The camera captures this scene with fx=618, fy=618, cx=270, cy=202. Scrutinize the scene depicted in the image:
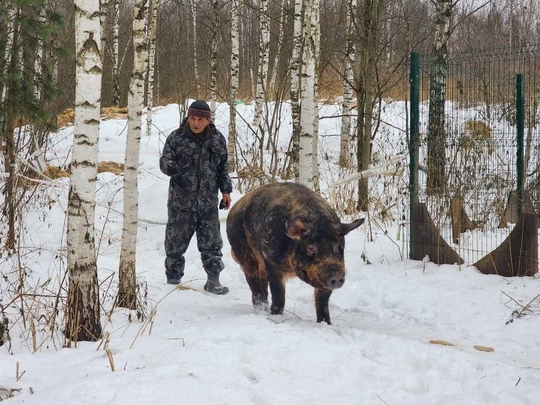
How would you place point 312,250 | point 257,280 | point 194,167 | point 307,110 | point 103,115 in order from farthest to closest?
point 103,115 → point 307,110 → point 194,167 → point 257,280 → point 312,250

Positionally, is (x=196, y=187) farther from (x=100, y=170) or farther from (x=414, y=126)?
(x=100, y=170)

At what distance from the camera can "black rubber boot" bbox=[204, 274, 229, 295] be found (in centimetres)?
680

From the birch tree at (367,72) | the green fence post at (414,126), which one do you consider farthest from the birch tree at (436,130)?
the birch tree at (367,72)

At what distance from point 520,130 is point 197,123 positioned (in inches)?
144

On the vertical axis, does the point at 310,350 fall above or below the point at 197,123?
below

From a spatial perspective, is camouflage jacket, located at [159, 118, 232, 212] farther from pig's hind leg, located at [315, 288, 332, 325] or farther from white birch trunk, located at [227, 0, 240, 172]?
white birch trunk, located at [227, 0, 240, 172]

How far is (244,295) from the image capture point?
6.84 meters

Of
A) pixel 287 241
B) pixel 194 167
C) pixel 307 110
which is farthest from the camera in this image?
pixel 307 110

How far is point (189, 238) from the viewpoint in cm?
693

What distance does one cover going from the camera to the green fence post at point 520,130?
7.06m

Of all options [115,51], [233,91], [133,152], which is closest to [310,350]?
[133,152]

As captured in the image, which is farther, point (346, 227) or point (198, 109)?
point (198, 109)

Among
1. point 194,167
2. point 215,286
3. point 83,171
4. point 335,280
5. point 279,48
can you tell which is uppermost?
point 279,48

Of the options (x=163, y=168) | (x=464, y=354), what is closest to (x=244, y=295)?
(x=163, y=168)
